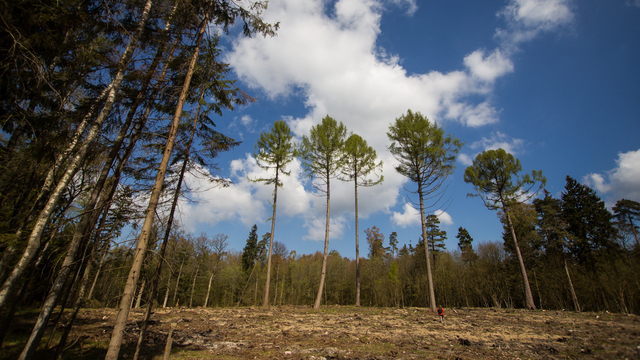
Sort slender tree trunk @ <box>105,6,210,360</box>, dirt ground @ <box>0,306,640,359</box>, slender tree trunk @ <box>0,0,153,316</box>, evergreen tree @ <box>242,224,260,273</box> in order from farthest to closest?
evergreen tree @ <box>242,224,260,273</box>, dirt ground @ <box>0,306,640,359</box>, slender tree trunk @ <box>0,0,153,316</box>, slender tree trunk @ <box>105,6,210,360</box>

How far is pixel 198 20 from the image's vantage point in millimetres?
6379

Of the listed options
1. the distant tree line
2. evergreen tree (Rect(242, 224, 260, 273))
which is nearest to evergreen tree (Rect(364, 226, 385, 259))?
the distant tree line

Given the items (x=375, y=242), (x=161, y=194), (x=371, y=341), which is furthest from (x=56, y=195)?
(x=375, y=242)

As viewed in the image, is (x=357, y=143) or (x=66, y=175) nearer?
(x=66, y=175)

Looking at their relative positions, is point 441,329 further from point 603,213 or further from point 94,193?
point 603,213

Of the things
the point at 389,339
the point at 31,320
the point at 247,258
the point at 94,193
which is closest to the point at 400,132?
the point at 389,339

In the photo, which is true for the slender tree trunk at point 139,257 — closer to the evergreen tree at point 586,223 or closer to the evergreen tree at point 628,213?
the evergreen tree at point 586,223

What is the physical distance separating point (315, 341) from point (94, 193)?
749 centimetres

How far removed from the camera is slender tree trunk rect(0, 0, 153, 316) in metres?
4.61

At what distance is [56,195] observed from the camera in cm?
517

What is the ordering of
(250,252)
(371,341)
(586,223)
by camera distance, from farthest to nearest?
(250,252), (586,223), (371,341)

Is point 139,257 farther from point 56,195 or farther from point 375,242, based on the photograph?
point 375,242

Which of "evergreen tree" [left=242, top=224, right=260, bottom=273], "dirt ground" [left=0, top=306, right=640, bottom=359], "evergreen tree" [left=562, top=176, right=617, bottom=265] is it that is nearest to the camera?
"dirt ground" [left=0, top=306, right=640, bottom=359]

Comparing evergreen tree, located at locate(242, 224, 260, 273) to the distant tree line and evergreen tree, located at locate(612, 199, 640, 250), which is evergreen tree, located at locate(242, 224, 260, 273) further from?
evergreen tree, located at locate(612, 199, 640, 250)
